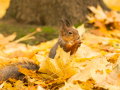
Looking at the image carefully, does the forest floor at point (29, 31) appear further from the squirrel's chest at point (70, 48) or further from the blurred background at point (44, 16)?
the squirrel's chest at point (70, 48)

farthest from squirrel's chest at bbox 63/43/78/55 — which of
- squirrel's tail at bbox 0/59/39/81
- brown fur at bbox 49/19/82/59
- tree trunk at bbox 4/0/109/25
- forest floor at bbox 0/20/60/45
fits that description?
tree trunk at bbox 4/0/109/25

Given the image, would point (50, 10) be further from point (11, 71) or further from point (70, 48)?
point (11, 71)

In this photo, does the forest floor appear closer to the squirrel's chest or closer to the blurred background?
the blurred background

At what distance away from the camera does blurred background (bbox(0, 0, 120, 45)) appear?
2.57 metres

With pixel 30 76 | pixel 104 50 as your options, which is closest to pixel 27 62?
pixel 30 76

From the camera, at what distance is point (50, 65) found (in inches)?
33.2

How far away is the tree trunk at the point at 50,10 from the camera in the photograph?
260 centimetres

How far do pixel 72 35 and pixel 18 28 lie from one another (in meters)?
1.75

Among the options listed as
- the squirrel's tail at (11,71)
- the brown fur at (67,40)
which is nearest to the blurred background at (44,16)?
the brown fur at (67,40)

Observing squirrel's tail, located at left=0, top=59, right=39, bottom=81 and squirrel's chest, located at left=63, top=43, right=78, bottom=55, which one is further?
squirrel's chest, located at left=63, top=43, right=78, bottom=55

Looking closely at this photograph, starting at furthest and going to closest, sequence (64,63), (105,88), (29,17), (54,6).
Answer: (29,17) → (54,6) → (64,63) → (105,88)

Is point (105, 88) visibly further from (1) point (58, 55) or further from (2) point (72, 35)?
(2) point (72, 35)

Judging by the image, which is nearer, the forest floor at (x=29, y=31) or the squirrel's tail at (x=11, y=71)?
the squirrel's tail at (x=11, y=71)

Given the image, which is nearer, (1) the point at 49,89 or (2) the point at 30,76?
(1) the point at 49,89
